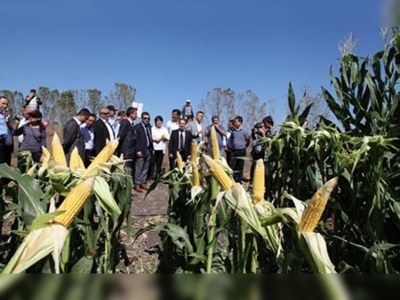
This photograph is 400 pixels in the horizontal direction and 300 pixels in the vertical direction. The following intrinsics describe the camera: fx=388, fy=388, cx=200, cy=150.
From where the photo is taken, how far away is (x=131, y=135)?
25.4ft

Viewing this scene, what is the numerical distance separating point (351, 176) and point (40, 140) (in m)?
4.68

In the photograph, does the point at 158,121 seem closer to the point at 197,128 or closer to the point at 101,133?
the point at 197,128

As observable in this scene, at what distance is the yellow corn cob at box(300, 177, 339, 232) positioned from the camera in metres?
1.31

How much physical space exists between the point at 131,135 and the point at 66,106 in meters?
28.1

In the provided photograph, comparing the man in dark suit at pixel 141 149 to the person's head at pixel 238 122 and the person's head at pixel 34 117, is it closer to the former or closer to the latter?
the person's head at pixel 238 122

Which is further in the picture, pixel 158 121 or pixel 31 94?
pixel 158 121

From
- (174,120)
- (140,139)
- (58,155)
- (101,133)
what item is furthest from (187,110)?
(58,155)

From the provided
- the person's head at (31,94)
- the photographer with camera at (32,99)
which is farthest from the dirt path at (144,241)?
the person's head at (31,94)

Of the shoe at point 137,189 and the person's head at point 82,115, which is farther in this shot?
the shoe at point 137,189

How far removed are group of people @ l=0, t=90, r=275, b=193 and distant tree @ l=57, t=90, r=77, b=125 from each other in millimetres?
25584

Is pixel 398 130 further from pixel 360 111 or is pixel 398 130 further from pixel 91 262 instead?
pixel 91 262

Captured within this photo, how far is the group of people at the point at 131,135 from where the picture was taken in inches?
226

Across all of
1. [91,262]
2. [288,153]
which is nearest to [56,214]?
[91,262]

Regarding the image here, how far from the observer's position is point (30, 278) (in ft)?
1.81
